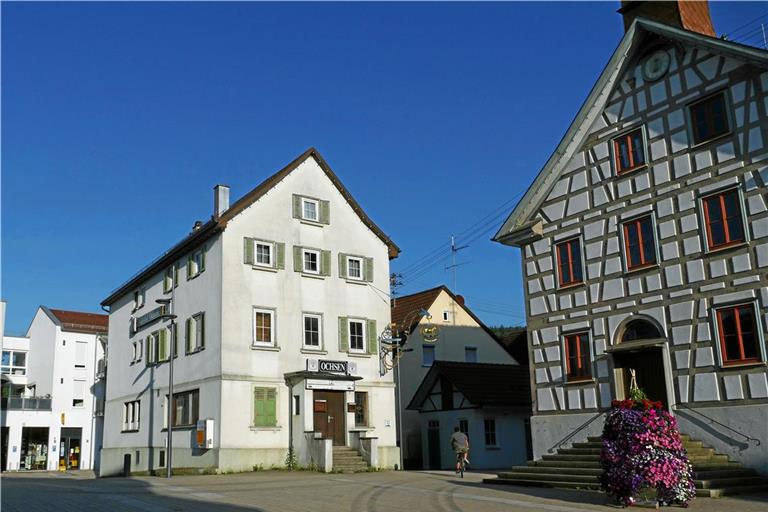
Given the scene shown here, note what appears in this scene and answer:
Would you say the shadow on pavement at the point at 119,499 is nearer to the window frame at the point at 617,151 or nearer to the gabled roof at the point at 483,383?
the window frame at the point at 617,151

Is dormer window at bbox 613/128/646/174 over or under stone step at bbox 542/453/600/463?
over

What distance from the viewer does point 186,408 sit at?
1266 inches

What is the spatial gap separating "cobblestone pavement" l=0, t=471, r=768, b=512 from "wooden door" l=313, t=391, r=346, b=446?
21.9 feet

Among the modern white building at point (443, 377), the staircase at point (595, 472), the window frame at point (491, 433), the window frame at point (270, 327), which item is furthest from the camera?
the modern white building at point (443, 377)

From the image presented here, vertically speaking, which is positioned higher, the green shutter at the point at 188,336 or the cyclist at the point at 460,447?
the green shutter at the point at 188,336

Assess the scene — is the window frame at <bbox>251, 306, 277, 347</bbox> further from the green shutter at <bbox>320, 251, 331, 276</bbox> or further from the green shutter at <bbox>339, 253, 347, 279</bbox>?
the green shutter at <bbox>339, 253, 347, 279</bbox>

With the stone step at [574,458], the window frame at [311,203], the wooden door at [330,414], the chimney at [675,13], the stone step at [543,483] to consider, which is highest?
the chimney at [675,13]

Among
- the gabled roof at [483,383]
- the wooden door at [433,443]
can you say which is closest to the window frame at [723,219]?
the gabled roof at [483,383]

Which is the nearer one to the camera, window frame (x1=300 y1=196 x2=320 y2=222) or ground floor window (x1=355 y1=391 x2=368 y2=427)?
ground floor window (x1=355 y1=391 x2=368 y2=427)

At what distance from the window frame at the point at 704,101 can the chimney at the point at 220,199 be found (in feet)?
63.3

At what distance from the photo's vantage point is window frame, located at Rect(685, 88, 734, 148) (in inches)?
796

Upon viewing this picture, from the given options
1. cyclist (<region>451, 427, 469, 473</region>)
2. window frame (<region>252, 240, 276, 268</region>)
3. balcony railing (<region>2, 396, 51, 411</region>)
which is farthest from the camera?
balcony railing (<region>2, 396, 51, 411</region>)

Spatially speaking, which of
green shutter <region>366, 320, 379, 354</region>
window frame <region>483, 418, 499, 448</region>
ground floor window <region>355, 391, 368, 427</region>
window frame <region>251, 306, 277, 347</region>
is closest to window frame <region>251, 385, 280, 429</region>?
window frame <region>251, 306, 277, 347</region>

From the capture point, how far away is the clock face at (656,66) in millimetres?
22141
